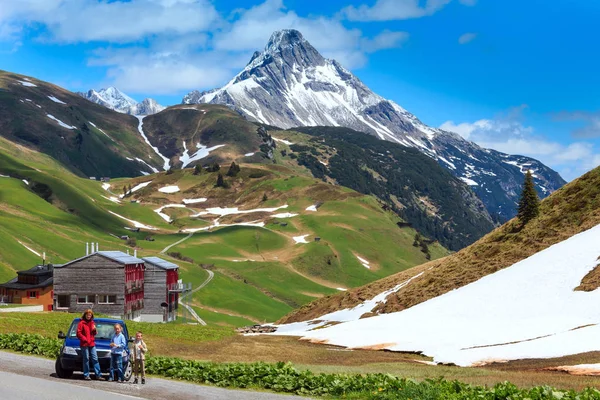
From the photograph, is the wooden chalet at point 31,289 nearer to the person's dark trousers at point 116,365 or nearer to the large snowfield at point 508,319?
the large snowfield at point 508,319

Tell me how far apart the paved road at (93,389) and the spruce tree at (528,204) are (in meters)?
75.4

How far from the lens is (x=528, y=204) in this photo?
96000 millimetres

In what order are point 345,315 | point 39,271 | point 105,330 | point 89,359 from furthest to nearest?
point 39,271, point 345,315, point 105,330, point 89,359

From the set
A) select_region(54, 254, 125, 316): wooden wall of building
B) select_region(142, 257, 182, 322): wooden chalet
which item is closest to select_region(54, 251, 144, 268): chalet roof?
select_region(54, 254, 125, 316): wooden wall of building

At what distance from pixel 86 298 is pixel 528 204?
69.5m

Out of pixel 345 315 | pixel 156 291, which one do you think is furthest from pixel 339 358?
pixel 156 291

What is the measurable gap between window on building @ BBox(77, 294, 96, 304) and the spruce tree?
6706cm

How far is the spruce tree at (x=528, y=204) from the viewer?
312 ft

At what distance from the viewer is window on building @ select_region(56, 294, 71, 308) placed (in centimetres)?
11512

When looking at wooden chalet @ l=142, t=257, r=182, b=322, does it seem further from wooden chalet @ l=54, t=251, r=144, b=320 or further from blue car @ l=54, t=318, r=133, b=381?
blue car @ l=54, t=318, r=133, b=381

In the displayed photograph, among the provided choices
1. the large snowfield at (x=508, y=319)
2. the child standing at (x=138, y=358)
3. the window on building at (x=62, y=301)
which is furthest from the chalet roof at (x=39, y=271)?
the child standing at (x=138, y=358)

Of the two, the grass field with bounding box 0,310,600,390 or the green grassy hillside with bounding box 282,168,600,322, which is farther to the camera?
the green grassy hillside with bounding box 282,168,600,322

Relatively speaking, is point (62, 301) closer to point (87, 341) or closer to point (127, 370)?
point (127, 370)

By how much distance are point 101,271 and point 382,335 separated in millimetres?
63071
